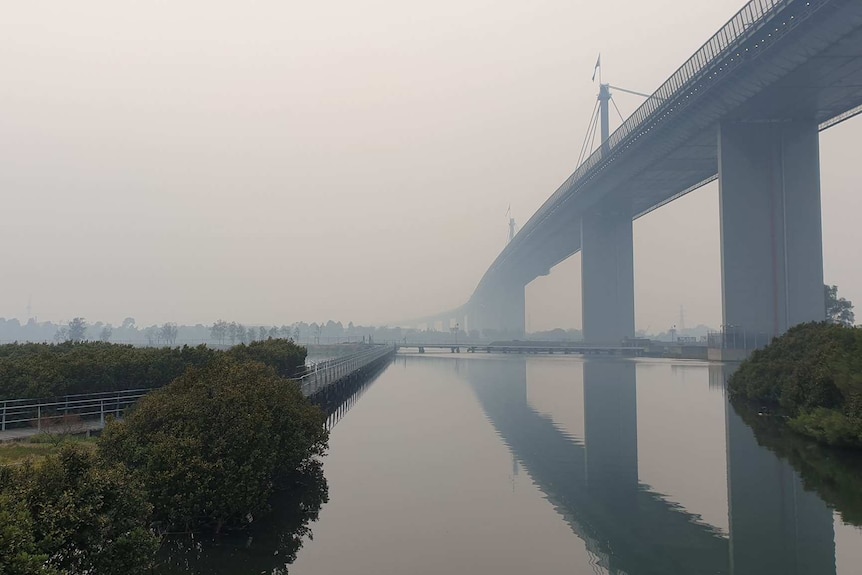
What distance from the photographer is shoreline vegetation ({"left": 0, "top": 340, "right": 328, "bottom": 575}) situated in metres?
6.33

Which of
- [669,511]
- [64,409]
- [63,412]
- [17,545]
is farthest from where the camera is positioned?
[63,412]

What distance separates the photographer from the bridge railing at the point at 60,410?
17.4 metres

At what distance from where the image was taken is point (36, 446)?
14930mm

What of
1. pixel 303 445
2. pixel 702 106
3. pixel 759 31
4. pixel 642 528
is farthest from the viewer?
pixel 702 106

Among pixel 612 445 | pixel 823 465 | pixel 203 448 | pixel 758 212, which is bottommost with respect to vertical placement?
pixel 612 445

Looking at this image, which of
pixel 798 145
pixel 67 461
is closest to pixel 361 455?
pixel 67 461

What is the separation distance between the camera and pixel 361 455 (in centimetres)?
1873

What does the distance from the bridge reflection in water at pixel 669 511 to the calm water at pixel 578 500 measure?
1.6 inches

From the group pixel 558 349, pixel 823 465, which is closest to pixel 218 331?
pixel 558 349

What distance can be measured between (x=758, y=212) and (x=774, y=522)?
45579mm

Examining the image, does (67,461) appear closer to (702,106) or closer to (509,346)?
(702,106)

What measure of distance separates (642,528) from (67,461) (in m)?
9.16

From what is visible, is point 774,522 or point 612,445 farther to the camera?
point 612,445

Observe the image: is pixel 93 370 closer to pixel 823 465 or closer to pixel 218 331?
pixel 823 465
